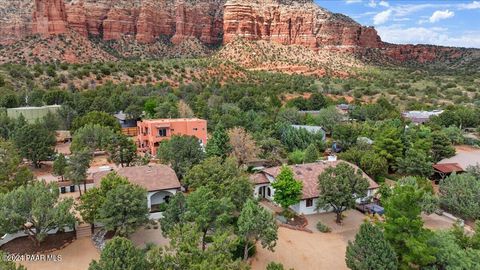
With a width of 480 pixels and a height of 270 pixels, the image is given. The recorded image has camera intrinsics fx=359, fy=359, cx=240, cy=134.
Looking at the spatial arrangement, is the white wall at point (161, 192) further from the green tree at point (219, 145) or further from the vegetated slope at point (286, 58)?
the vegetated slope at point (286, 58)

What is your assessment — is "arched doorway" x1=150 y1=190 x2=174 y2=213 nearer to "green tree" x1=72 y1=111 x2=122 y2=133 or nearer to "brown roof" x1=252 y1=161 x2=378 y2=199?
"brown roof" x1=252 y1=161 x2=378 y2=199

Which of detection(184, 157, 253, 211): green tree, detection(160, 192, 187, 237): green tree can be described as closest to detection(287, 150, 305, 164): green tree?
detection(184, 157, 253, 211): green tree

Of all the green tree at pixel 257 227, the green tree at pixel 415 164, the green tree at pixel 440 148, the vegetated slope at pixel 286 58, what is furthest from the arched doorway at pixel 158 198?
the vegetated slope at pixel 286 58

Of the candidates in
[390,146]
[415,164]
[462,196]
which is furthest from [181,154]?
[415,164]

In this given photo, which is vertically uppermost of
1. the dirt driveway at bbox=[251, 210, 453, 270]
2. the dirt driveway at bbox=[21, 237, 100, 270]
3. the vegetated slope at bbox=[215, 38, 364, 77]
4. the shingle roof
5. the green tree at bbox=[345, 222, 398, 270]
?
the vegetated slope at bbox=[215, 38, 364, 77]

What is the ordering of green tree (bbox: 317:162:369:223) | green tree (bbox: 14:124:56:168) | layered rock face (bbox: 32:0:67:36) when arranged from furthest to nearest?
layered rock face (bbox: 32:0:67:36), green tree (bbox: 14:124:56:168), green tree (bbox: 317:162:369:223)

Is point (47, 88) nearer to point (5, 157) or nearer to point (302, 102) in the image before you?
point (5, 157)
